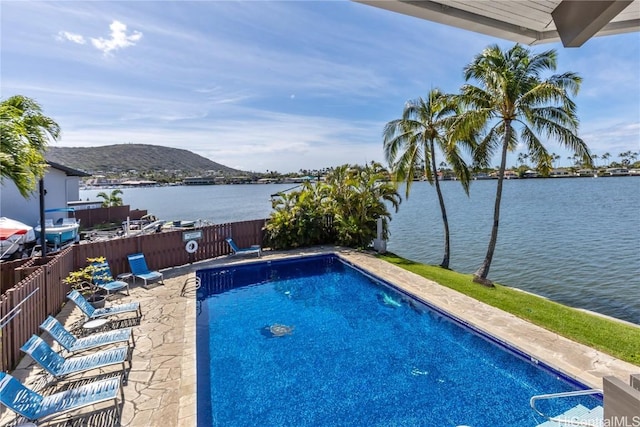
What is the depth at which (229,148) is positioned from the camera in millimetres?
41781

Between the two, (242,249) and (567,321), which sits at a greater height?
(242,249)

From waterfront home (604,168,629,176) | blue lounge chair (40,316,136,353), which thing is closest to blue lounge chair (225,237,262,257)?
blue lounge chair (40,316,136,353)

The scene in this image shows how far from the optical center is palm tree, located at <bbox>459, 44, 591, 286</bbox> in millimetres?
10375

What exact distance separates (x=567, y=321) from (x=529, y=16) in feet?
23.3

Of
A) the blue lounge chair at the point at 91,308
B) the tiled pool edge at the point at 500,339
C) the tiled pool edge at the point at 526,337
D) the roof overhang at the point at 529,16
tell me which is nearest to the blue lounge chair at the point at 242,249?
the tiled pool edge at the point at 500,339

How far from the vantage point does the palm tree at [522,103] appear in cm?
1038

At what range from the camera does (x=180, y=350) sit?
6.18m

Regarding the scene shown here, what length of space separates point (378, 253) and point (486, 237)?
1193 cm

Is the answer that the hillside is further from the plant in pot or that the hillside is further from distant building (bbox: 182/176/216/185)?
the plant in pot

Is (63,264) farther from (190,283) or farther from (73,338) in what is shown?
(73,338)

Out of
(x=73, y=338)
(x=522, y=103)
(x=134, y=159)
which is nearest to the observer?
(x=73, y=338)

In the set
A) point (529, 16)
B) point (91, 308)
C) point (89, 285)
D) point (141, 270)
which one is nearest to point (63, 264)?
point (89, 285)

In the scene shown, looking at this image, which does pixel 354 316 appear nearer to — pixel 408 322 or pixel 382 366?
pixel 408 322

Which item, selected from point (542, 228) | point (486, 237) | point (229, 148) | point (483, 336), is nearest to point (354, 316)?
point (483, 336)
